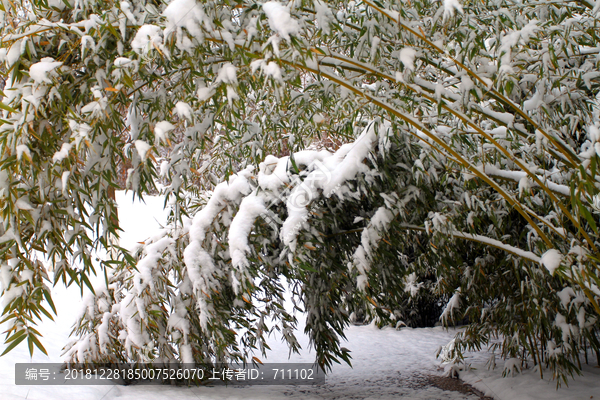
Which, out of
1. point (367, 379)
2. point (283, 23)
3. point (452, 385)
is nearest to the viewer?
point (283, 23)

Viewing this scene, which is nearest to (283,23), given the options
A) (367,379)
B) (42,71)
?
(42,71)

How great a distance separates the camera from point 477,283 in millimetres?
3281

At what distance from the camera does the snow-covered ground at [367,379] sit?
2965 mm

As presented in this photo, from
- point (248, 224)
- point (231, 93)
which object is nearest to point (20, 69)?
point (231, 93)

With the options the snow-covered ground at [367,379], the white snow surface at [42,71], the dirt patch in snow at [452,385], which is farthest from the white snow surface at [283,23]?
the dirt patch in snow at [452,385]

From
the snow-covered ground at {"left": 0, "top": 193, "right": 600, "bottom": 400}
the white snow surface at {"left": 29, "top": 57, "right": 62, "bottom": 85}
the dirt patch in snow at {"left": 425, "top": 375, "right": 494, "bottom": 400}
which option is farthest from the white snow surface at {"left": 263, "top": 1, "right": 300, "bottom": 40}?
the dirt patch in snow at {"left": 425, "top": 375, "right": 494, "bottom": 400}

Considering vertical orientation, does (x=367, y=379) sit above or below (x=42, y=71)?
below

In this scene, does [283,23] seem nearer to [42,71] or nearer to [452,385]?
[42,71]

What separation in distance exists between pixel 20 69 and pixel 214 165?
234 cm

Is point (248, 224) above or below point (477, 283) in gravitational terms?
above

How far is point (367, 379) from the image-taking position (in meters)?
4.44

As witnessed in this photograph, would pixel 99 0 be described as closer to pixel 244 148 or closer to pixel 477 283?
pixel 244 148

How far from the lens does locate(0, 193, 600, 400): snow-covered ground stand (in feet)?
9.73

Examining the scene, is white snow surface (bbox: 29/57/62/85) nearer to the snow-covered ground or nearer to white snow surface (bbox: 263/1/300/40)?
white snow surface (bbox: 263/1/300/40)
